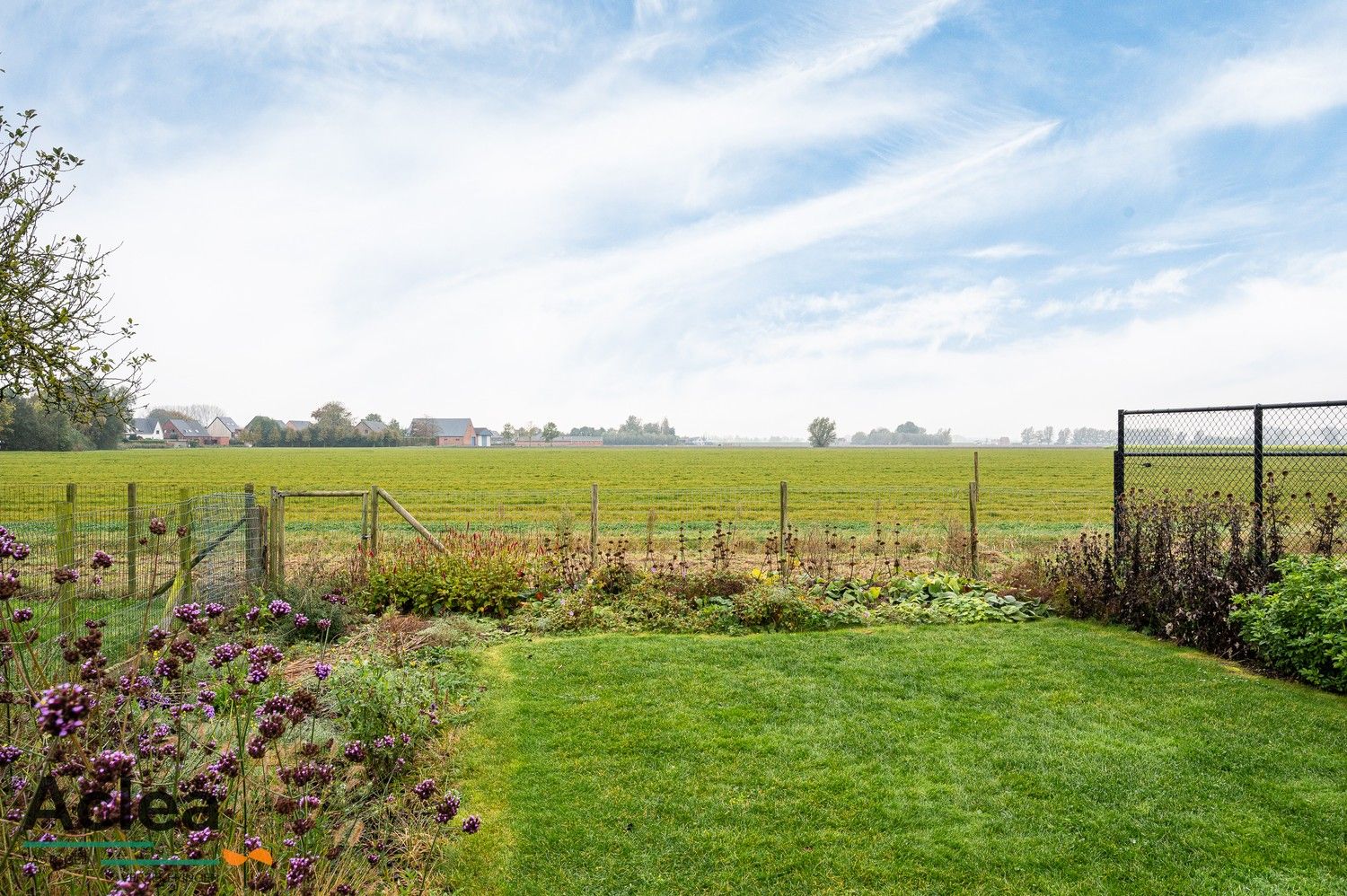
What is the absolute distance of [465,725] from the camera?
5.20 meters

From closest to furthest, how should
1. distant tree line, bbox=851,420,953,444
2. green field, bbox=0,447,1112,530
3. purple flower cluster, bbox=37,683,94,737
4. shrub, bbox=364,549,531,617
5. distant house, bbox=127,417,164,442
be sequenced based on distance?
purple flower cluster, bbox=37,683,94,737 → shrub, bbox=364,549,531,617 → green field, bbox=0,447,1112,530 → distant house, bbox=127,417,164,442 → distant tree line, bbox=851,420,953,444

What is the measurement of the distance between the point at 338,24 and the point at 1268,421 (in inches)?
489

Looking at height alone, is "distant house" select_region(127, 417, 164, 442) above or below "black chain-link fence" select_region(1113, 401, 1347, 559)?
above

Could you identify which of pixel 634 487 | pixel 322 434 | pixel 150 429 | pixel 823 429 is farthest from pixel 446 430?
pixel 634 487

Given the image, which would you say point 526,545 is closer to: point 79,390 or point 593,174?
point 79,390

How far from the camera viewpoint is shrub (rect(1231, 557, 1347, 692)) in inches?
227

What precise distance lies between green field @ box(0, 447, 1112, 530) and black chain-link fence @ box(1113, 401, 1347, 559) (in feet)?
7.34

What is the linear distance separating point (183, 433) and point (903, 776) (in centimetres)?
13081

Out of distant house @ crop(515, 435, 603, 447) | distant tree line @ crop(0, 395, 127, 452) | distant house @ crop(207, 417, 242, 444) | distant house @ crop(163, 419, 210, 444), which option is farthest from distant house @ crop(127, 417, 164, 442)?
distant house @ crop(515, 435, 603, 447)

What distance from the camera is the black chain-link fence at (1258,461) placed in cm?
745

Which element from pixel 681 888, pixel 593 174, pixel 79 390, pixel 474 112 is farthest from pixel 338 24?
pixel 681 888

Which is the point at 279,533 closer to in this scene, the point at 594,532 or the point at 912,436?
the point at 594,532

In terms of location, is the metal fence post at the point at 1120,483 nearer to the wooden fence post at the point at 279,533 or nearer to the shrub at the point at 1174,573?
the shrub at the point at 1174,573

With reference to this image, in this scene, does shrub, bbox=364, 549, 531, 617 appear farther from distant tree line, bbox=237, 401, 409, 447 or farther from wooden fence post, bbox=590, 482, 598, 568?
distant tree line, bbox=237, 401, 409, 447
